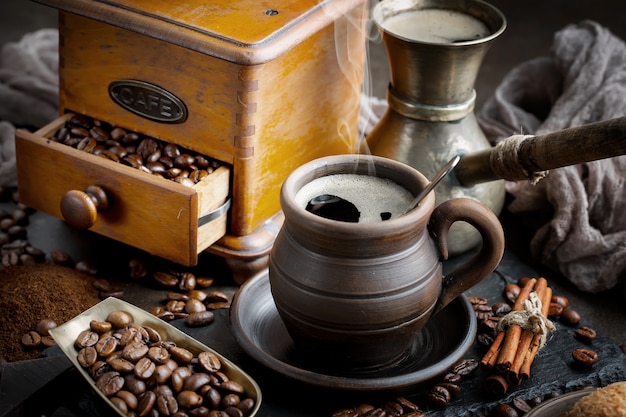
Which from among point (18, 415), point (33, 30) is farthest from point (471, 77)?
point (33, 30)

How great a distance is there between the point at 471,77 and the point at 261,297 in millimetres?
762

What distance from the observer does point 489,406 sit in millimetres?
1670

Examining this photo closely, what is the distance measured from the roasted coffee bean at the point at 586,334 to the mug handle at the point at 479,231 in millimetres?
386

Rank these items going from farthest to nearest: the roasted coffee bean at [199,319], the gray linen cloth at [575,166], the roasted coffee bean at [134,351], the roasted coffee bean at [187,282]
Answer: the gray linen cloth at [575,166]
the roasted coffee bean at [187,282]
the roasted coffee bean at [199,319]
the roasted coffee bean at [134,351]

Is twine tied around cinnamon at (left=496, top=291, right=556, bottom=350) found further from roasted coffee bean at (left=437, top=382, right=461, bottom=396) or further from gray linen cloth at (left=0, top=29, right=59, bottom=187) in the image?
gray linen cloth at (left=0, top=29, right=59, bottom=187)

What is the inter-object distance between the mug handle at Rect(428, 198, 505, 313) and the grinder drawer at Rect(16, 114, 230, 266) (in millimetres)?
541

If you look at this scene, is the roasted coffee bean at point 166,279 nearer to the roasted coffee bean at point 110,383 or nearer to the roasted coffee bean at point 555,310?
the roasted coffee bean at point 110,383

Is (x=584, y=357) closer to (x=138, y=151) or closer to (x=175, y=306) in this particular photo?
(x=175, y=306)

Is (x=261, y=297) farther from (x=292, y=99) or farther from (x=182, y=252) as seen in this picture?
(x=292, y=99)

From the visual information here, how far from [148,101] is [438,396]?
38.1 inches

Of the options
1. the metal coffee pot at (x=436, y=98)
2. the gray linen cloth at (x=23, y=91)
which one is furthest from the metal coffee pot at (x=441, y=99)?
the gray linen cloth at (x=23, y=91)

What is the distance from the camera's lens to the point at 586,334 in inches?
74.5

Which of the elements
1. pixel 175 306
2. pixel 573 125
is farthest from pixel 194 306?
pixel 573 125

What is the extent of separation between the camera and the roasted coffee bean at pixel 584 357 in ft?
5.89
